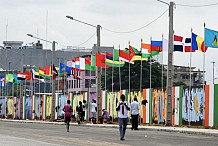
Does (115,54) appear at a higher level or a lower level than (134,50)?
lower

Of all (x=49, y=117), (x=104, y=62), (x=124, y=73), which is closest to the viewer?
(x=104, y=62)

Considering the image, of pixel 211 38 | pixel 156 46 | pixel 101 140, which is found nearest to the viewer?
pixel 101 140

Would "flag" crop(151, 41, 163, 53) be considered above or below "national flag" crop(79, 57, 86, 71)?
above

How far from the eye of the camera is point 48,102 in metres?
68.3

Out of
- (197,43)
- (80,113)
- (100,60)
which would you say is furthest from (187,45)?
(100,60)

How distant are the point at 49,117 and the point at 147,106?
23.2 metres

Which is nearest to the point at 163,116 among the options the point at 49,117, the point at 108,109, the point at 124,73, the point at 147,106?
the point at 147,106

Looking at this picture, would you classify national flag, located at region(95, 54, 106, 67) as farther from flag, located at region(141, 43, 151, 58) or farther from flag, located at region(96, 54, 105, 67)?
flag, located at region(141, 43, 151, 58)

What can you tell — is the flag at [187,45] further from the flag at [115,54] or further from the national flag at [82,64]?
the national flag at [82,64]

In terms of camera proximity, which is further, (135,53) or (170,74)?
(135,53)

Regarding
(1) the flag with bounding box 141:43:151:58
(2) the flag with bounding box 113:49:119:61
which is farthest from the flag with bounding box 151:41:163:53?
(2) the flag with bounding box 113:49:119:61

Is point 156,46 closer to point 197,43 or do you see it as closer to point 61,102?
point 197,43

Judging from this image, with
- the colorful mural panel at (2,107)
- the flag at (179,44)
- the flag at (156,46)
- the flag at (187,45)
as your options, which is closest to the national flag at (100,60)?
the flag at (156,46)

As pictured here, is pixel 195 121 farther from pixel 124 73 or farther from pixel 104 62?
pixel 124 73
